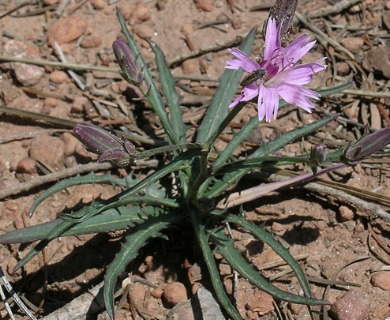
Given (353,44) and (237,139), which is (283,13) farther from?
(353,44)

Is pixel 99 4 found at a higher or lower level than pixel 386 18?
higher

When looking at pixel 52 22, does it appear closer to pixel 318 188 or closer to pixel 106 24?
pixel 106 24

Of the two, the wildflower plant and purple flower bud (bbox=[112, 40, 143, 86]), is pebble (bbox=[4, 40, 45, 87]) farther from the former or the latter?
purple flower bud (bbox=[112, 40, 143, 86])

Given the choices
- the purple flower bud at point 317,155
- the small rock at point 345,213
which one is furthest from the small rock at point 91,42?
the purple flower bud at point 317,155

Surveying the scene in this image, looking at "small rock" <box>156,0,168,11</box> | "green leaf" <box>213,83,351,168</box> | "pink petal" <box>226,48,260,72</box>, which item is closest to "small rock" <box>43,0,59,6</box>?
"small rock" <box>156,0,168,11</box>

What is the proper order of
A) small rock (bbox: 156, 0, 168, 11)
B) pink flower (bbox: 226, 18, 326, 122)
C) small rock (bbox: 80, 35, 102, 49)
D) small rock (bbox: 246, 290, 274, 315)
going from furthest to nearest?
small rock (bbox: 156, 0, 168, 11) < small rock (bbox: 80, 35, 102, 49) < small rock (bbox: 246, 290, 274, 315) < pink flower (bbox: 226, 18, 326, 122)

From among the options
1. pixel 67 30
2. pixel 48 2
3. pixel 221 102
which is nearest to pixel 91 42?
pixel 67 30
